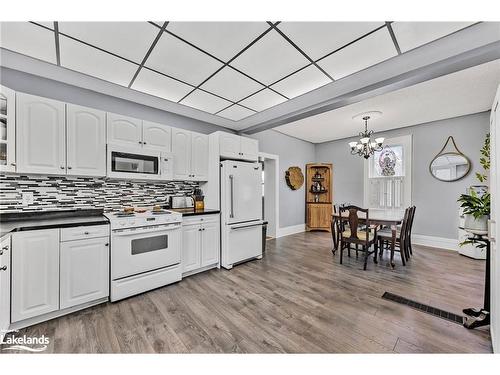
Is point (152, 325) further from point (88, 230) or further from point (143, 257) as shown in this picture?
point (88, 230)

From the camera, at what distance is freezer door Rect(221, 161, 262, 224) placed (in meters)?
3.30

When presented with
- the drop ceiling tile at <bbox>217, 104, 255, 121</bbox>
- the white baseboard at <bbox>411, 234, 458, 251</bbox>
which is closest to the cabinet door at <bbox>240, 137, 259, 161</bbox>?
the drop ceiling tile at <bbox>217, 104, 255, 121</bbox>

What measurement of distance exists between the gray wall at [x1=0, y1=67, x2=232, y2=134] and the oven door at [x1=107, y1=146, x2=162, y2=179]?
75cm

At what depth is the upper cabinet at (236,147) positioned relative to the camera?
3.42 meters

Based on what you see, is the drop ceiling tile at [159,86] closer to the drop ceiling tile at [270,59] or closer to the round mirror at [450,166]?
the drop ceiling tile at [270,59]

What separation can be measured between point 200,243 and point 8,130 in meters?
2.36

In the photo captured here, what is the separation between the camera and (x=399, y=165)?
5.07 m

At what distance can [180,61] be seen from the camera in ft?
7.48

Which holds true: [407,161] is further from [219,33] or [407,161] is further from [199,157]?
[219,33]

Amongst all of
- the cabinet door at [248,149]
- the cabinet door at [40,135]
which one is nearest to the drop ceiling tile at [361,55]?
the cabinet door at [248,149]

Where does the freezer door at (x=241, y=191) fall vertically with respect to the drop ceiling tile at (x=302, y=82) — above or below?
below

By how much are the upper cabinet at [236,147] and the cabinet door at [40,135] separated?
1928mm
